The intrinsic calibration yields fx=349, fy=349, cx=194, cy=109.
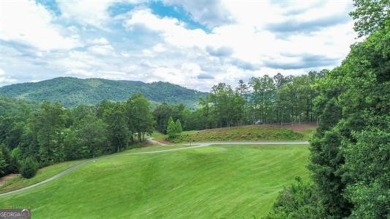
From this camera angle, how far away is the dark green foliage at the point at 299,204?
19000 millimetres

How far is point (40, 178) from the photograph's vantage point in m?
55.8

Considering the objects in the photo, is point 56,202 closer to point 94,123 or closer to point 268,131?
point 94,123

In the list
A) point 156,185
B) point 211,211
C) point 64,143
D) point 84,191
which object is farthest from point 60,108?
point 211,211

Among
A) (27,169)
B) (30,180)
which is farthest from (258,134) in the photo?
(27,169)

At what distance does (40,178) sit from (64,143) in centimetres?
1695

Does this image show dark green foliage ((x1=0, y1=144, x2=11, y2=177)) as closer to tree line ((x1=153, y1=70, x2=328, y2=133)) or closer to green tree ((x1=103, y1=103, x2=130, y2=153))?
green tree ((x1=103, y1=103, x2=130, y2=153))

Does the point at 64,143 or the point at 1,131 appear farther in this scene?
the point at 1,131

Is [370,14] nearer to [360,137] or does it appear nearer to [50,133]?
[360,137]

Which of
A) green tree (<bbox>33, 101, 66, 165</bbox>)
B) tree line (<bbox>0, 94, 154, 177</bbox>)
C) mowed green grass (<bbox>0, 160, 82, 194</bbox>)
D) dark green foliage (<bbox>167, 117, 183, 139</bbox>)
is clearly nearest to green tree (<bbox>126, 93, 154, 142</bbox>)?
tree line (<bbox>0, 94, 154, 177</bbox>)

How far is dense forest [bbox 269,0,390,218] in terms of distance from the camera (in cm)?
1184

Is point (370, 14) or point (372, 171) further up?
point (370, 14)

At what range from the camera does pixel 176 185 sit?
42219 mm

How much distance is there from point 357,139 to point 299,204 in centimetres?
958

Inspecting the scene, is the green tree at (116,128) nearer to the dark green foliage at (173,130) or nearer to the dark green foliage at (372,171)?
the dark green foliage at (173,130)
